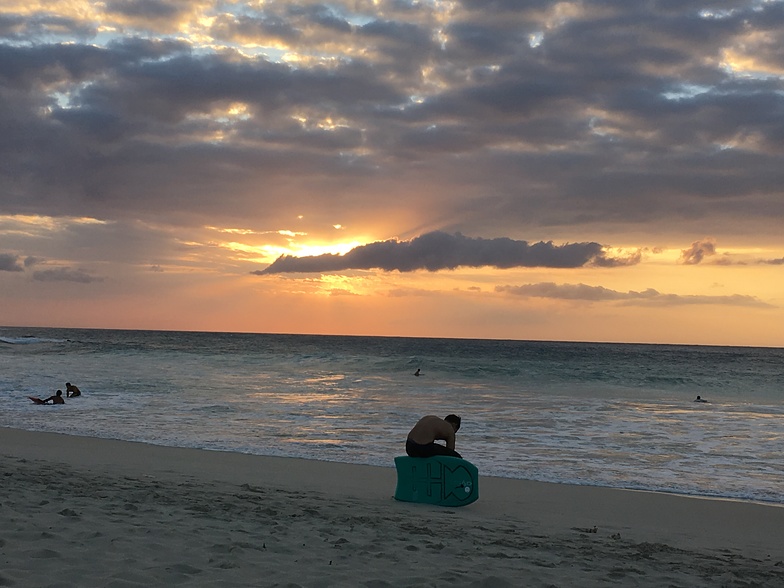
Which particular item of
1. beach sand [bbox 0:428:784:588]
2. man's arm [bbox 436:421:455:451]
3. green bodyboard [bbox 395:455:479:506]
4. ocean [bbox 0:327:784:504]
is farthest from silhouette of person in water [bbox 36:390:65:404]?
man's arm [bbox 436:421:455:451]

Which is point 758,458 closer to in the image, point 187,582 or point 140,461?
point 140,461

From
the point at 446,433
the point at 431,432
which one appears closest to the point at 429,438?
the point at 431,432

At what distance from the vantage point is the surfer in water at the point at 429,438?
968 centimetres

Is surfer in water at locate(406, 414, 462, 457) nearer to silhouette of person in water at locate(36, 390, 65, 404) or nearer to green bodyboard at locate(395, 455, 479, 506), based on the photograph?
green bodyboard at locate(395, 455, 479, 506)

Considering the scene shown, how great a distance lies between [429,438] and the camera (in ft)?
32.0

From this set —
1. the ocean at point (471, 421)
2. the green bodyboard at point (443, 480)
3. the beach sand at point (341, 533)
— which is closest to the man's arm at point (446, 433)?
the green bodyboard at point (443, 480)

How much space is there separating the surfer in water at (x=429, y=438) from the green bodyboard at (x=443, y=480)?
0.11 metres

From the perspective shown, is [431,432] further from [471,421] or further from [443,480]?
[471,421]

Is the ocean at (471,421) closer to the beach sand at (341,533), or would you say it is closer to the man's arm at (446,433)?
the beach sand at (341,533)

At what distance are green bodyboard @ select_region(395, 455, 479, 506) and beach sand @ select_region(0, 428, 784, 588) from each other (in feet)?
0.73

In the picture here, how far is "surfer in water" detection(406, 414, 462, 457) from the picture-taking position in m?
9.68

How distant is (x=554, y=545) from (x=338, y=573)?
274cm

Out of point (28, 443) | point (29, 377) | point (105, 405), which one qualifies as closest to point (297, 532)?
point (28, 443)

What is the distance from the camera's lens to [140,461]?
12.6 meters
